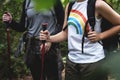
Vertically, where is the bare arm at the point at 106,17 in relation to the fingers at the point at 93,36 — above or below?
above

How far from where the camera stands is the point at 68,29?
141 inches

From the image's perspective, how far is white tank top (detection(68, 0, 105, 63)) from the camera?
11.1 feet

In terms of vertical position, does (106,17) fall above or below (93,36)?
above

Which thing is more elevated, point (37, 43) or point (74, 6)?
point (74, 6)

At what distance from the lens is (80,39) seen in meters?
3.48

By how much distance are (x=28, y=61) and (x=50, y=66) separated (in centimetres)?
33

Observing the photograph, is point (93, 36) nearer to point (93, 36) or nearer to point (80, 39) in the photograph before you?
point (93, 36)

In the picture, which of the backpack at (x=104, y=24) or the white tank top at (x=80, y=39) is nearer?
the backpack at (x=104, y=24)

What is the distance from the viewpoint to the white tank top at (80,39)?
3389 millimetres

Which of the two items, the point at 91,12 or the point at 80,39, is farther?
the point at 80,39

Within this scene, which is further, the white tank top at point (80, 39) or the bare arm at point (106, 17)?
the white tank top at point (80, 39)

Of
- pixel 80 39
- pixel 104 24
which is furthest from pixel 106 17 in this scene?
pixel 80 39

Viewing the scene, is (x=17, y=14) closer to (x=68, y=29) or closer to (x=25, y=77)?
(x=25, y=77)

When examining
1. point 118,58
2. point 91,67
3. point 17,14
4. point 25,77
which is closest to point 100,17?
point 91,67
